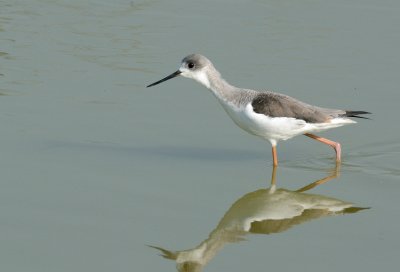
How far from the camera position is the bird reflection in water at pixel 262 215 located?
25.4 ft

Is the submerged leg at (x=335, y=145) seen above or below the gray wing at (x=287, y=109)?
below

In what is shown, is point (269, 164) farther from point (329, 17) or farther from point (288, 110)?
point (329, 17)

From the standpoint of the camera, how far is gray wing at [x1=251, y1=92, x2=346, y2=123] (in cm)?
1008

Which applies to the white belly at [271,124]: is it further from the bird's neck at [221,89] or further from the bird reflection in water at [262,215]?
the bird reflection in water at [262,215]

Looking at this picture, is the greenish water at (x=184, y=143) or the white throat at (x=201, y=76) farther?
the white throat at (x=201, y=76)

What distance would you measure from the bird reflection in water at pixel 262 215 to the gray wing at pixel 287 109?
70 centimetres

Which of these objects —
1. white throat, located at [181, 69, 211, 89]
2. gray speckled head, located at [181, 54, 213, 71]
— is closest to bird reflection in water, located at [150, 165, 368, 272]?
white throat, located at [181, 69, 211, 89]

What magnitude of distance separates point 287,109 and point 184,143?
4.45 feet

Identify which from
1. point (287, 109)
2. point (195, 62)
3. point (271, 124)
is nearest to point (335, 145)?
point (287, 109)

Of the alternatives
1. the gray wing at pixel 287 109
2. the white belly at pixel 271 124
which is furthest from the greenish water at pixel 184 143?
the gray wing at pixel 287 109

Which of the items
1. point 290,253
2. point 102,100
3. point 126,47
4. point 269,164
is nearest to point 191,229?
point 290,253

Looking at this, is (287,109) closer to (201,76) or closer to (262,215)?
(201,76)

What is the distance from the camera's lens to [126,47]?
1379cm

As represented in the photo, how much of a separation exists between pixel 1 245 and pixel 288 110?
387cm
